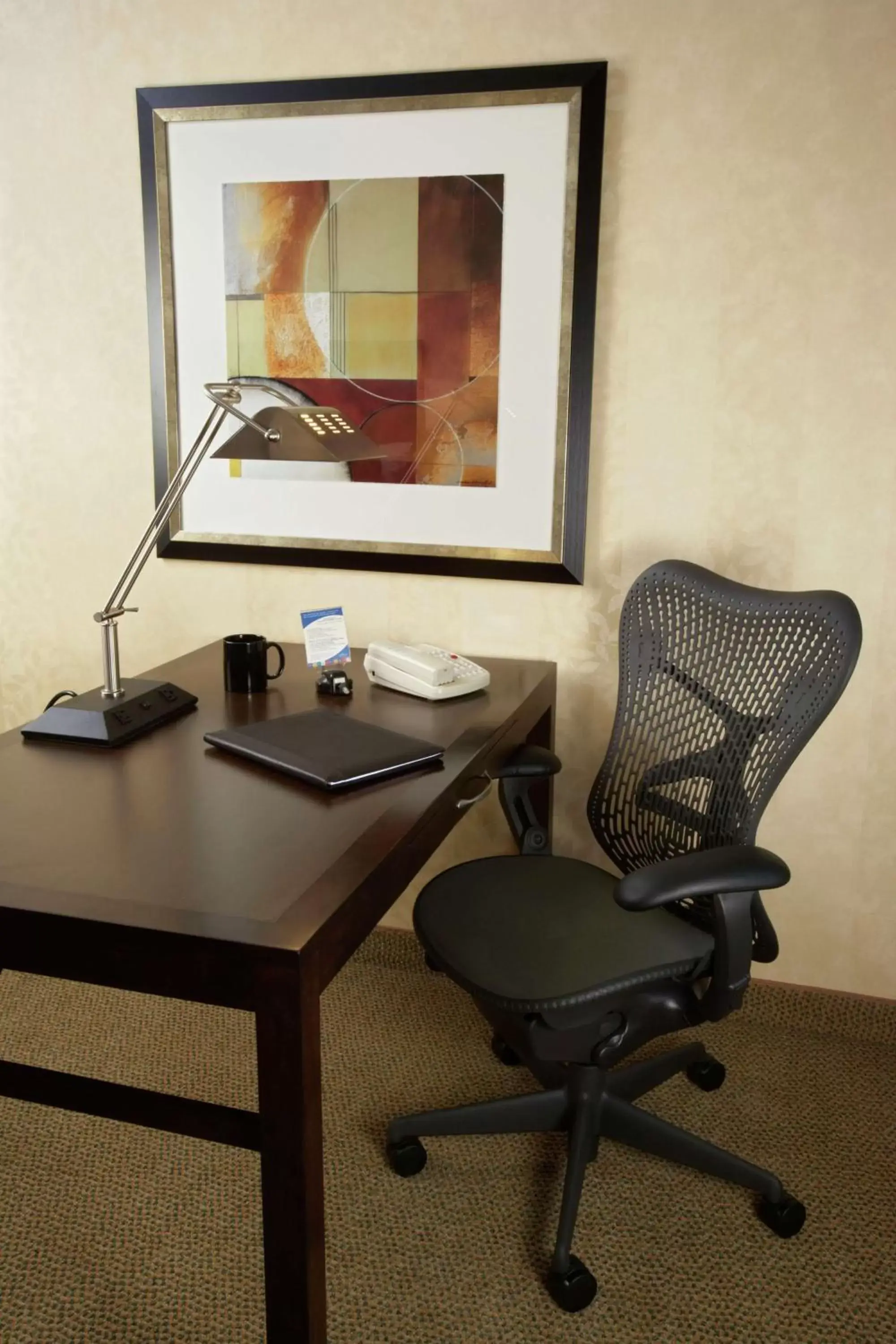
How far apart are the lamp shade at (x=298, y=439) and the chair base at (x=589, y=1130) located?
1.11 meters

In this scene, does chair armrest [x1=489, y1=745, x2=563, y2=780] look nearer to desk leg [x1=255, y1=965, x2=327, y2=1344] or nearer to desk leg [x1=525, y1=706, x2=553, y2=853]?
desk leg [x1=525, y1=706, x2=553, y2=853]

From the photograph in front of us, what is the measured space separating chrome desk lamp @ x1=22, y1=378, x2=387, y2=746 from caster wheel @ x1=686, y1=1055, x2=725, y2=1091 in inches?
49.1

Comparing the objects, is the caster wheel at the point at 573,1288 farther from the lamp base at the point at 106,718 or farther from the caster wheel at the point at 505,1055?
the lamp base at the point at 106,718

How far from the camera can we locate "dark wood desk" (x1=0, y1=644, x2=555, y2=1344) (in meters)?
1.16

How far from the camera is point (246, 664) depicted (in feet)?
6.97

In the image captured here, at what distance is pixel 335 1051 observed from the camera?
2.31 m

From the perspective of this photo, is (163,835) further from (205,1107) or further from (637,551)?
(637,551)

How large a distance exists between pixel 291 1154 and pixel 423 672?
3.50 feet

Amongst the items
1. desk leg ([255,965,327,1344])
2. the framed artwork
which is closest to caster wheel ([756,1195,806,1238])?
desk leg ([255,965,327,1344])

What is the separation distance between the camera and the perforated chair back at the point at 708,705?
5.78ft

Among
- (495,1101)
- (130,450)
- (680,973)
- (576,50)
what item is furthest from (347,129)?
(495,1101)

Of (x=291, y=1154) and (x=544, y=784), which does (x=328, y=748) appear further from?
(x=544, y=784)

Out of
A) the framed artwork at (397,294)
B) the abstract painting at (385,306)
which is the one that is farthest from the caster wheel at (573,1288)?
the abstract painting at (385,306)

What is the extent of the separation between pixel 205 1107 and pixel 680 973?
0.76 m
